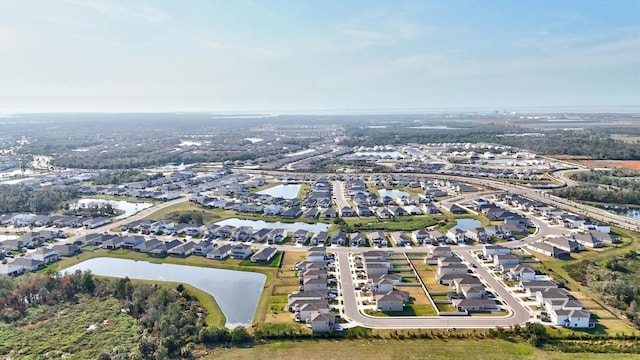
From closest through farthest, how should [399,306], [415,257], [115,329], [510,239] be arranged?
[115,329] → [399,306] → [415,257] → [510,239]

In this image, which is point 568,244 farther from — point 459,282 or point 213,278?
point 213,278

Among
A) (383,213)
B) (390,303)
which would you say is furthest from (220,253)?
(383,213)

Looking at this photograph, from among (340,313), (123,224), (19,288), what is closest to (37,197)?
(123,224)

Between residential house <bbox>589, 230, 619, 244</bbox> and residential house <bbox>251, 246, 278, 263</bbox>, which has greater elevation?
residential house <bbox>589, 230, 619, 244</bbox>

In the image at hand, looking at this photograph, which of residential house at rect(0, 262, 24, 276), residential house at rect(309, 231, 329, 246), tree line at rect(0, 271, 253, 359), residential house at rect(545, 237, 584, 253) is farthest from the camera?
residential house at rect(309, 231, 329, 246)

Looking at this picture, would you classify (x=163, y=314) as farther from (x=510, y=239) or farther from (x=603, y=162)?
(x=603, y=162)

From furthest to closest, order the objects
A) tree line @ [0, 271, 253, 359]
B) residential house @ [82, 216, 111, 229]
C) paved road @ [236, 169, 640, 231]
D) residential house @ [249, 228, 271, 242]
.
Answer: residential house @ [82, 216, 111, 229], paved road @ [236, 169, 640, 231], residential house @ [249, 228, 271, 242], tree line @ [0, 271, 253, 359]

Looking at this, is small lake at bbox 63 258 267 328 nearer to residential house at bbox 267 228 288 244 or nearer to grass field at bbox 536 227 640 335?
residential house at bbox 267 228 288 244

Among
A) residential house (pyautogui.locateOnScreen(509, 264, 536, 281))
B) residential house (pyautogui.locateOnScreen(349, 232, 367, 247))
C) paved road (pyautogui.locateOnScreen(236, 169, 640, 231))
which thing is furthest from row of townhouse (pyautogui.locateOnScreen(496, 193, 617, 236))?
residential house (pyautogui.locateOnScreen(349, 232, 367, 247))
